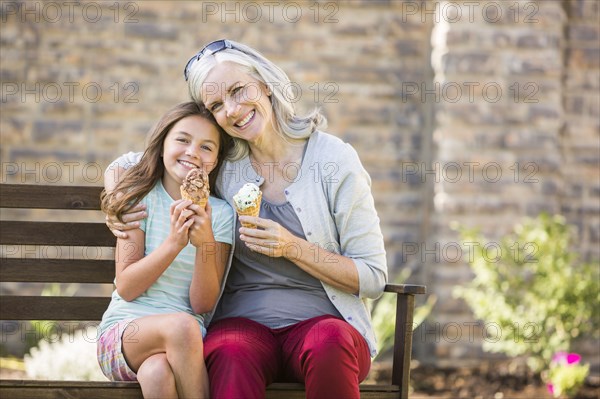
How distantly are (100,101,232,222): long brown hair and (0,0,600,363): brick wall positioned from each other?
2.35m

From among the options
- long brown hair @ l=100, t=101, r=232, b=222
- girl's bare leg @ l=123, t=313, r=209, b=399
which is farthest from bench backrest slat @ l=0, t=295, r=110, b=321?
girl's bare leg @ l=123, t=313, r=209, b=399

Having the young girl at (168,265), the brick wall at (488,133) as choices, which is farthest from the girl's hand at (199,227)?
the brick wall at (488,133)

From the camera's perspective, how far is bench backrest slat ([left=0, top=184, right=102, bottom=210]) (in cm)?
345

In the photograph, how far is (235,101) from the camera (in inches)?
126

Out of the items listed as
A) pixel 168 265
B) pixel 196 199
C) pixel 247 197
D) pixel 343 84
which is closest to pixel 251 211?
pixel 247 197

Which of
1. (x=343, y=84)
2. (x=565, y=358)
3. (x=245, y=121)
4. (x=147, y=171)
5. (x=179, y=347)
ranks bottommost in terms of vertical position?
(x=565, y=358)

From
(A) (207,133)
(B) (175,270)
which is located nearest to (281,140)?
(A) (207,133)

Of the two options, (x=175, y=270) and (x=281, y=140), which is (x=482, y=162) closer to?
(x=281, y=140)

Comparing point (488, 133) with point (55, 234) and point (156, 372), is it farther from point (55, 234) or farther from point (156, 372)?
point (156, 372)

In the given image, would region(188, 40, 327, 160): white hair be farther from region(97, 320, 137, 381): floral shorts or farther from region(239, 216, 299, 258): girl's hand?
region(97, 320, 137, 381): floral shorts

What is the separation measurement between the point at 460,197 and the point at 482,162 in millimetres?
256

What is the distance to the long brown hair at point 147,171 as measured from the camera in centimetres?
313

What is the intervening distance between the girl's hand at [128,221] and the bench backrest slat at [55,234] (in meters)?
0.39

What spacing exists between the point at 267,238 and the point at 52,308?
1018 millimetres
